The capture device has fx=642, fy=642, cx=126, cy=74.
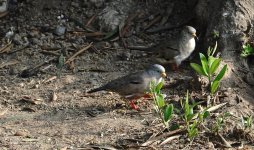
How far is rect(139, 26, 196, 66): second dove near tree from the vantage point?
387 inches

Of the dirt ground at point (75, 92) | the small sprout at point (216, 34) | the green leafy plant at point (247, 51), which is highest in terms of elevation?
the small sprout at point (216, 34)

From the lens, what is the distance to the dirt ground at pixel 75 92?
24.4 feet

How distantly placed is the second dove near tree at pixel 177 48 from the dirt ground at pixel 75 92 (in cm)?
19

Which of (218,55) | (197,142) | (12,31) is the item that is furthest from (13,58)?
(197,142)

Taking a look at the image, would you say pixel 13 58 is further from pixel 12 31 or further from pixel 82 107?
pixel 82 107

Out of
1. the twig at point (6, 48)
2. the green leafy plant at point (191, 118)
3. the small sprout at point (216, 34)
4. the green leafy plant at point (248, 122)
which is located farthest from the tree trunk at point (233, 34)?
the twig at point (6, 48)

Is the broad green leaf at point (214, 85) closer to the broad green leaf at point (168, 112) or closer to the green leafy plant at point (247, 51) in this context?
the broad green leaf at point (168, 112)

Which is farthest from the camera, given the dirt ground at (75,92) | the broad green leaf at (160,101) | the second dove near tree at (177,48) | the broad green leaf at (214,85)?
the second dove near tree at (177,48)

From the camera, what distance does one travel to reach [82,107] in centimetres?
847

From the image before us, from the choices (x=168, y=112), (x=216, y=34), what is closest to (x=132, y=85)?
(x=168, y=112)

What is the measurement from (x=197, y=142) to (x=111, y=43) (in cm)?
347

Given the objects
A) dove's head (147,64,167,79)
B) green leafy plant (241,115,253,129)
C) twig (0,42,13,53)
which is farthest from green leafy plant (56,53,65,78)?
green leafy plant (241,115,253,129)

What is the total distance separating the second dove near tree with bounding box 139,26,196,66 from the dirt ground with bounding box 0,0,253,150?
0.63 feet

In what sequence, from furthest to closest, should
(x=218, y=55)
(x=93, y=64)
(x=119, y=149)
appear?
(x=93, y=64), (x=218, y=55), (x=119, y=149)
